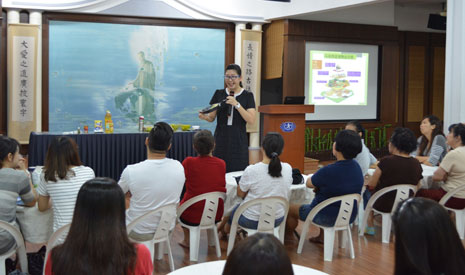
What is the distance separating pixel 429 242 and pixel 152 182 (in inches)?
95.4

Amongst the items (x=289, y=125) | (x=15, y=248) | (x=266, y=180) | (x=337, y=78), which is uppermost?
(x=337, y=78)

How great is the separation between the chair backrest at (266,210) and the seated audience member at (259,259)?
2580 millimetres

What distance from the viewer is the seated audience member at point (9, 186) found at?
3.17 meters

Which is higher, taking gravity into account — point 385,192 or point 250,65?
point 250,65

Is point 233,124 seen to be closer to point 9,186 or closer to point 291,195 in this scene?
point 291,195

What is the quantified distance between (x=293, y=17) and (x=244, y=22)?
0.94m

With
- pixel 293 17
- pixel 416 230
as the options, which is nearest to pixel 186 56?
pixel 293 17

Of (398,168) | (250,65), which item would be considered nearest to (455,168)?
(398,168)

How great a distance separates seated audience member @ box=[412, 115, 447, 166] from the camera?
18.7 ft

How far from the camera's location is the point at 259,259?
1.24 metres

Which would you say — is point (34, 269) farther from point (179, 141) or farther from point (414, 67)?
point (414, 67)

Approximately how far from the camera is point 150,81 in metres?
9.62

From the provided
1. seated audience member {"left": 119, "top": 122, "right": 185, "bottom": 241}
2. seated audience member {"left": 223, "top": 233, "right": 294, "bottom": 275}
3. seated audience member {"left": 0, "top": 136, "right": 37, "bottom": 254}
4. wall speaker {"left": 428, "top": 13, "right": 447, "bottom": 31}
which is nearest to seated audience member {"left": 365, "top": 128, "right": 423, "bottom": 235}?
seated audience member {"left": 119, "top": 122, "right": 185, "bottom": 241}

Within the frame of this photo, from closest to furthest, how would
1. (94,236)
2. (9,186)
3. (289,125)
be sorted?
(94,236) → (9,186) → (289,125)
